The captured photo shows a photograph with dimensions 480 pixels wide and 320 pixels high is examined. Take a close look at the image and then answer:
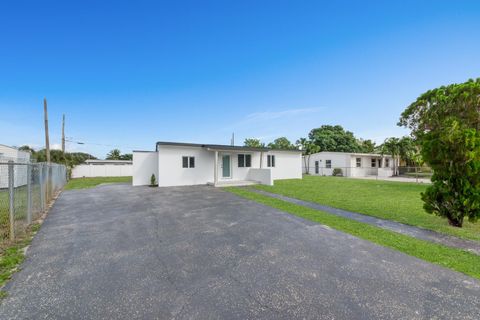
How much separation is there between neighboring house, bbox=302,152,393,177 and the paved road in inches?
854

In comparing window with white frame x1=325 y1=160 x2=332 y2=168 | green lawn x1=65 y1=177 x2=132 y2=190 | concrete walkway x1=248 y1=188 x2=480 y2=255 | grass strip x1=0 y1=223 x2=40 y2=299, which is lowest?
concrete walkway x1=248 y1=188 x2=480 y2=255

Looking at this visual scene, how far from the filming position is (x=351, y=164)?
23.6 m

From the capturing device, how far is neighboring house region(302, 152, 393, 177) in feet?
76.8

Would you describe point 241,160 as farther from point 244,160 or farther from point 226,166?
point 226,166

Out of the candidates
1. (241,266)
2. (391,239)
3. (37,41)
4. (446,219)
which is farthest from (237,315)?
(37,41)

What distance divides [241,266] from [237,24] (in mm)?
13848

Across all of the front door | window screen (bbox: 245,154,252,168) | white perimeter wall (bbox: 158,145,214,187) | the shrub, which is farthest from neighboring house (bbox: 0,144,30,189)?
the shrub

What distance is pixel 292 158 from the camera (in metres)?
18.8

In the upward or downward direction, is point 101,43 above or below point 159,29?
below

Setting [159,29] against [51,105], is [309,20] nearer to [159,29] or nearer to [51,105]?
[159,29]

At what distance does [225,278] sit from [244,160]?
43.9 feet

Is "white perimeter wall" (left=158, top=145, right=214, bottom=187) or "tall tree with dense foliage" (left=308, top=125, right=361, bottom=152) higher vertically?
"tall tree with dense foliage" (left=308, top=125, right=361, bottom=152)

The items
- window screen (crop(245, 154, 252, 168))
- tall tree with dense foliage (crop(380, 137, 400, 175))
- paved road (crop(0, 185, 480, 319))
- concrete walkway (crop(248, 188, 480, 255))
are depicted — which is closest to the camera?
paved road (crop(0, 185, 480, 319))

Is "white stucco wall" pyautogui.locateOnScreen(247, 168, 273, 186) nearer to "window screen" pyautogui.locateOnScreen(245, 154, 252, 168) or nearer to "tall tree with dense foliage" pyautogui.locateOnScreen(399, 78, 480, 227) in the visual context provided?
"window screen" pyautogui.locateOnScreen(245, 154, 252, 168)
